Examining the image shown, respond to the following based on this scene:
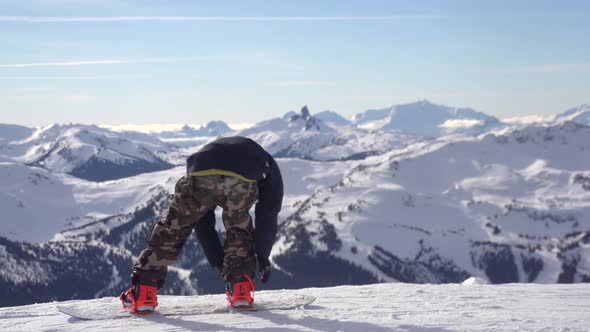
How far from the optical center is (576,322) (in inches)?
386

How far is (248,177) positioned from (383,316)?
141 inches

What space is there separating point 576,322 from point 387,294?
15.7 ft

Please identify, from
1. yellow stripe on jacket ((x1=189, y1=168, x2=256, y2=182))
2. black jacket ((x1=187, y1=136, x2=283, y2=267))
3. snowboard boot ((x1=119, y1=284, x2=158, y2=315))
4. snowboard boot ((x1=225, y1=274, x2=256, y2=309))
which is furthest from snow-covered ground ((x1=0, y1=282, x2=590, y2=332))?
yellow stripe on jacket ((x1=189, y1=168, x2=256, y2=182))

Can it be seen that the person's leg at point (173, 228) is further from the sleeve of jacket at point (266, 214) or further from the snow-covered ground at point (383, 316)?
the sleeve of jacket at point (266, 214)

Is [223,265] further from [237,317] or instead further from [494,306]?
[494,306]

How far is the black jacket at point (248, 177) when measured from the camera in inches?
449

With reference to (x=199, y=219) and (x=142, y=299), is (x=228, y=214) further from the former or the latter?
(x=142, y=299)

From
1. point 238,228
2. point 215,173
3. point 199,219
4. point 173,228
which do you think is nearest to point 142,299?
point 173,228

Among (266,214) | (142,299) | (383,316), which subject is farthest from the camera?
(266,214)

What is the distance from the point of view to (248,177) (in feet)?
37.5

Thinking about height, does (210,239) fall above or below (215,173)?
below

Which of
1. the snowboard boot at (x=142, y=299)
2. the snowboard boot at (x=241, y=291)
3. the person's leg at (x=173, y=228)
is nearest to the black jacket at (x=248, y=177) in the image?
the person's leg at (x=173, y=228)

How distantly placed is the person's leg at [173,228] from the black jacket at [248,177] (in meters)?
0.42

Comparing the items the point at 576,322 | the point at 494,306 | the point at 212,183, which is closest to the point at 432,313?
the point at 494,306
